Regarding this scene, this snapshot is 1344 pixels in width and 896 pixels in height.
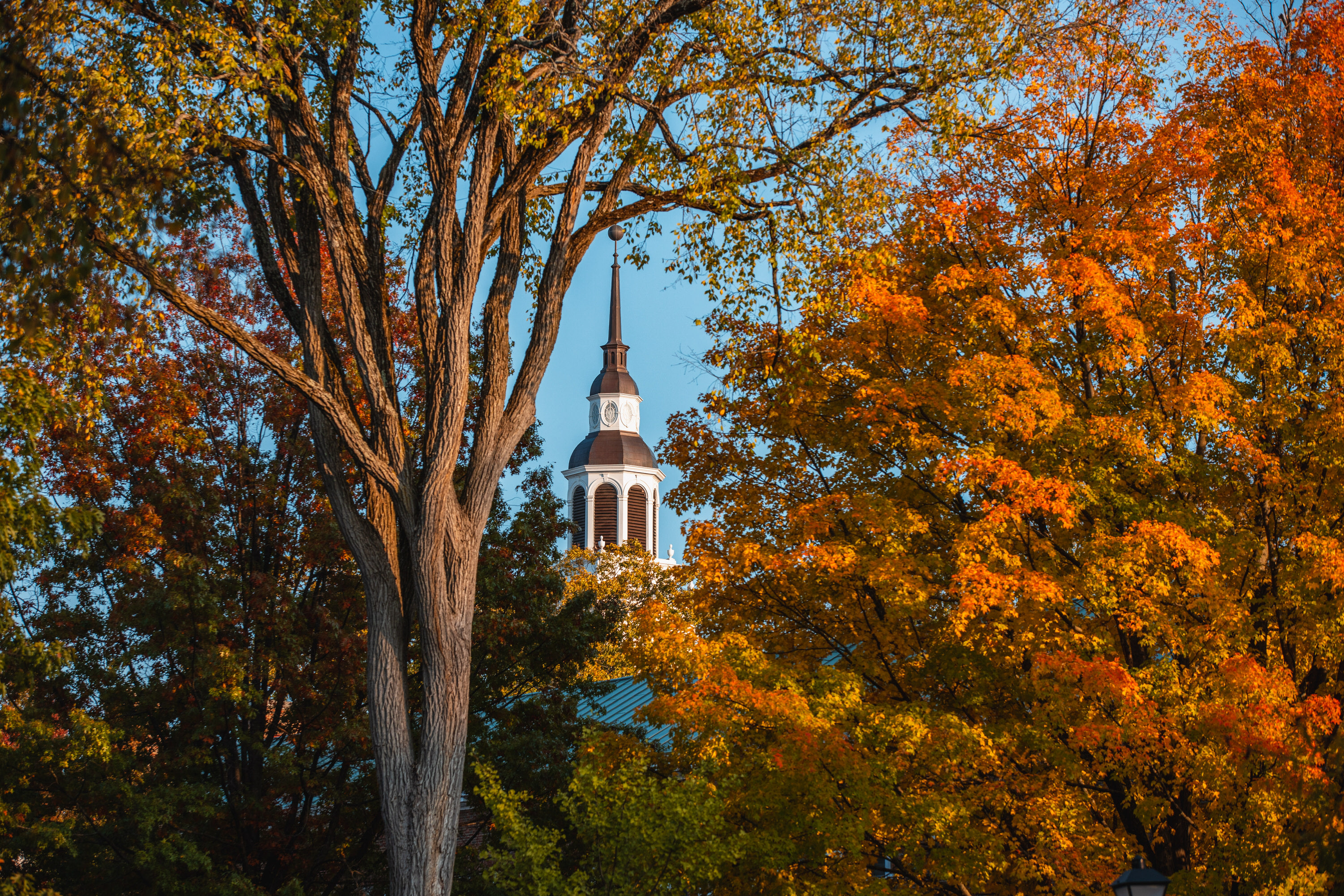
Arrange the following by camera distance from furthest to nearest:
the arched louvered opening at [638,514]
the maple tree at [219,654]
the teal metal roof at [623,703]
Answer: the arched louvered opening at [638,514]
the teal metal roof at [623,703]
the maple tree at [219,654]

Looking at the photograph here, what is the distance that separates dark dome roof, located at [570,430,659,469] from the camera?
87.3 meters

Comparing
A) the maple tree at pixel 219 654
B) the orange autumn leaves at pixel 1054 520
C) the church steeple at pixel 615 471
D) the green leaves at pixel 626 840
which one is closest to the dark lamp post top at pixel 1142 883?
the orange autumn leaves at pixel 1054 520

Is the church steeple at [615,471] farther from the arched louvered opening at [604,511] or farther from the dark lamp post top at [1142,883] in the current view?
the dark lamp post top at [1142,883]

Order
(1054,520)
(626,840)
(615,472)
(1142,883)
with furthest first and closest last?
(615,472)
(1054,520)
(626,840)
(1142,883)

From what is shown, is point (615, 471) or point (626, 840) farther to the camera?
point (615, 471)

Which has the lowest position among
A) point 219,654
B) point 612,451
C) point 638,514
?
point 219,654

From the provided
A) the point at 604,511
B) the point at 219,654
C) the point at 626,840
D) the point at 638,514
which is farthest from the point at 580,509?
the point at 626,840

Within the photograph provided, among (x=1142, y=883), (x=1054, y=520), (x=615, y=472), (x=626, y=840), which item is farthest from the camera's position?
(x=615, y=472)

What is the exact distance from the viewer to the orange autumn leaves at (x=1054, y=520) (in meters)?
11.7

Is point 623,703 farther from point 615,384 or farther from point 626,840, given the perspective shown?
point 615,384

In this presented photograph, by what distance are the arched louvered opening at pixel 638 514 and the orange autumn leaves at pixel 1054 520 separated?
70.9m

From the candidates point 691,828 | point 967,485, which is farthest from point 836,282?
point 691,828

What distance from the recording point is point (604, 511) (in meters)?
87.4

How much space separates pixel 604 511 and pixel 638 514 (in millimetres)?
2655
